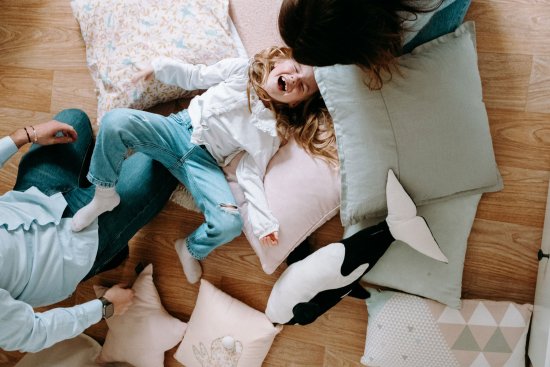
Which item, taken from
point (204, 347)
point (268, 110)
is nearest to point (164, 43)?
point (268, 110)

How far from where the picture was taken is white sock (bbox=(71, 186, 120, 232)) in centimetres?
128

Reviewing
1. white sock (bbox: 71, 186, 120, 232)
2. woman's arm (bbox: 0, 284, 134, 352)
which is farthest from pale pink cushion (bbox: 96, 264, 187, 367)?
white sock (bbox: 71, 186, 120, 232)

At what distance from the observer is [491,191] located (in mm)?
1340

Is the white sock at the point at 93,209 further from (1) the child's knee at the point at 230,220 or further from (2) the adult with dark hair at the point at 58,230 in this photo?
(1) the child's knee at the point at 230,220

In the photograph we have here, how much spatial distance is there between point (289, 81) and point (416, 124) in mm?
357

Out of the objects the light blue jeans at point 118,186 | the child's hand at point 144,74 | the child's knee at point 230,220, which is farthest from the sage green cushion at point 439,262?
the child's hand at point 144,74

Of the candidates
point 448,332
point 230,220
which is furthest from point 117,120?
point 448,332

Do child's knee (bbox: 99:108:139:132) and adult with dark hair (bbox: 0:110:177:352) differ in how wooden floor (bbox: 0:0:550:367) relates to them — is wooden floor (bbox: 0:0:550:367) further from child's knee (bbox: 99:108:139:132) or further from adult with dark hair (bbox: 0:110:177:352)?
child's knee (bbox: 99:108:139:132)

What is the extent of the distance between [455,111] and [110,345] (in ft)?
4.24

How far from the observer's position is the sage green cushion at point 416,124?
47.9 inches

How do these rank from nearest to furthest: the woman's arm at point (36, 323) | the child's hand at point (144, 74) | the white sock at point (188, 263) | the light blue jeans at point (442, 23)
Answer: the woman's arm at point (36, 323), the light blue jeans at point (442, 23), the child's hand at point (144, 74), the white sock at point (188, 263)

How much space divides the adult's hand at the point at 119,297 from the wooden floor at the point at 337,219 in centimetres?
10

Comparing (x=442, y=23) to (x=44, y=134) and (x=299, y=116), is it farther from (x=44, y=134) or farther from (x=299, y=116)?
(x=44, y=134)

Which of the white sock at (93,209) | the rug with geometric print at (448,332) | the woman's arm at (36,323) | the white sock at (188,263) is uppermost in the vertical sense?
the white sock at (93,209)
